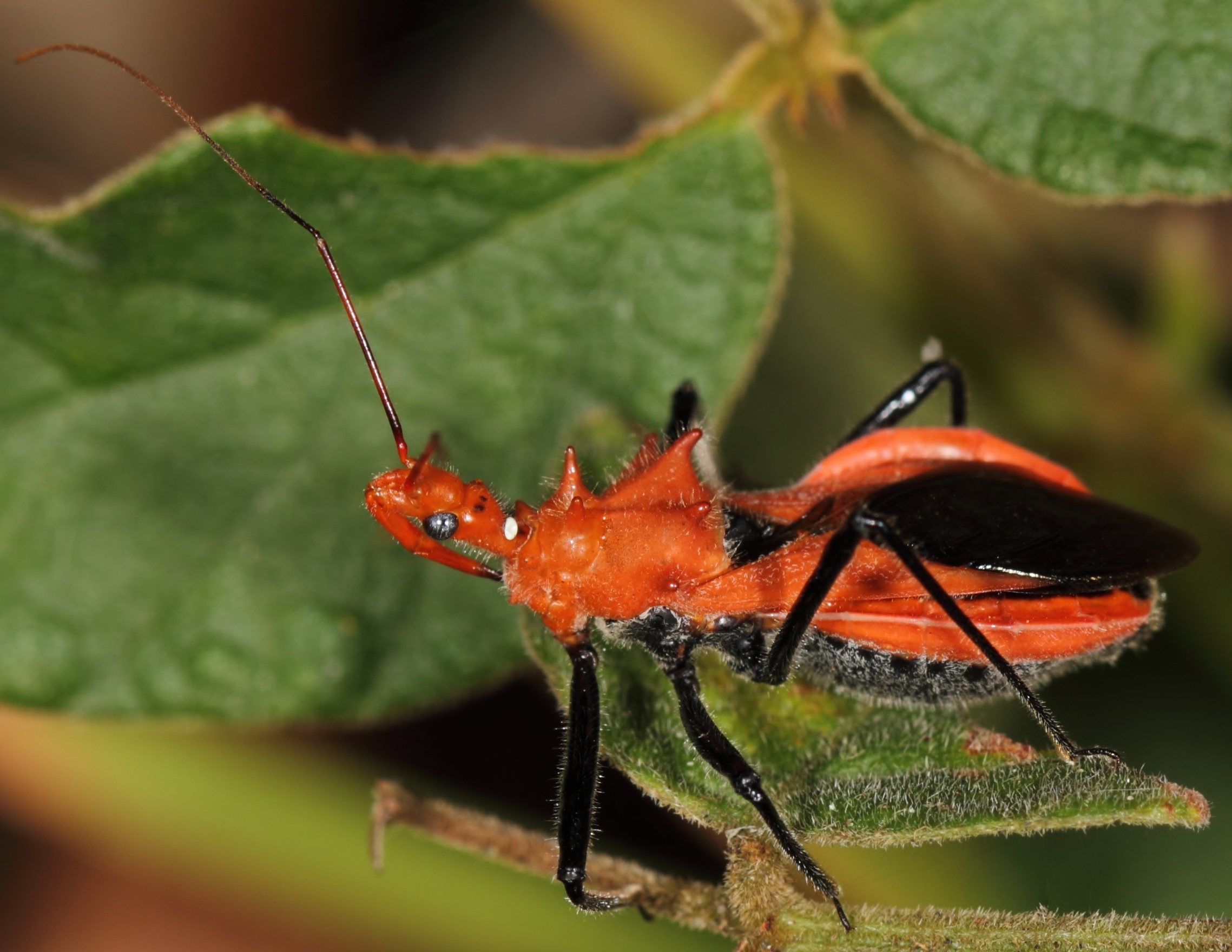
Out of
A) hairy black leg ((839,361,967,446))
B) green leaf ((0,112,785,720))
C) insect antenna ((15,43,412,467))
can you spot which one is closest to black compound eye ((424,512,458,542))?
insect antenna ((15,43,412,467))

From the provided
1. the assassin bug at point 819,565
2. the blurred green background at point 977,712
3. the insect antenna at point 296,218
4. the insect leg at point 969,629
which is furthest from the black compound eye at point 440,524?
the insect leg at point 969,629

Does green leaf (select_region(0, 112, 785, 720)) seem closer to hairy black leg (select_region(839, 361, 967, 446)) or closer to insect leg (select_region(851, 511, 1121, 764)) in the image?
hairy black leg (select_region(839, 361, 967, 446))

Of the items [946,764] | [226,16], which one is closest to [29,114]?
[226,16]

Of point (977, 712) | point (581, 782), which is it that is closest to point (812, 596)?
point (581, 782)

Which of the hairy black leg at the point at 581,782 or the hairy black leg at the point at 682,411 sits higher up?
the hairy black leg at the point at 682,411

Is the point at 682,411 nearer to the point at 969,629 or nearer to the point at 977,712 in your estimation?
the point at 969,629

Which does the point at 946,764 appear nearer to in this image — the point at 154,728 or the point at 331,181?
the point at 331,181

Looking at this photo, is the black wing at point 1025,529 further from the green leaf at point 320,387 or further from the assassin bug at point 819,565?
the green leaf at point 320,387
